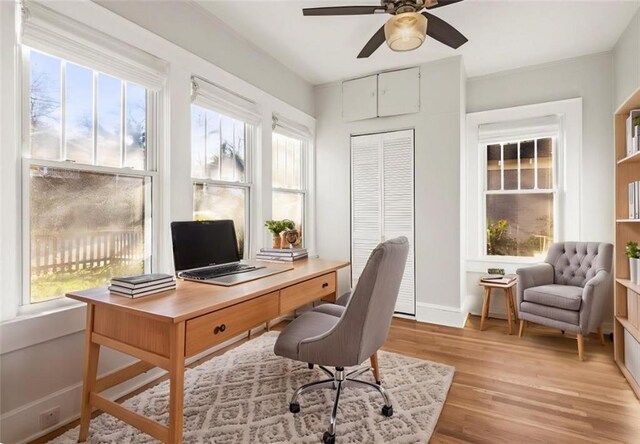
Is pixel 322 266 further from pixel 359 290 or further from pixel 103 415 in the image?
pixel 103 415

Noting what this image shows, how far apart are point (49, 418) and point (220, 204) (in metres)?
1.81

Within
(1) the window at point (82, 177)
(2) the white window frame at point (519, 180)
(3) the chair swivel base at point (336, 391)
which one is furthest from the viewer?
(2) the white window frame at point (519, 180)

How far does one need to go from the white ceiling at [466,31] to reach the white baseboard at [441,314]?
8.43 ft

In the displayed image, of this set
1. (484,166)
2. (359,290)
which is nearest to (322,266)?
(359,290)

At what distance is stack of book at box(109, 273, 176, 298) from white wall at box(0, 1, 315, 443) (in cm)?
49

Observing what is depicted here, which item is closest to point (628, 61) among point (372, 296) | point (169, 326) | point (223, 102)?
point (372, 296)

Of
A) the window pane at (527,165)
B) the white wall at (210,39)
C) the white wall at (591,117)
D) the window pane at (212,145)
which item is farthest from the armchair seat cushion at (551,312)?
the white wall at (210,39)

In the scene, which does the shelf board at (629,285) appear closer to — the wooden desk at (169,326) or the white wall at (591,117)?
the white wall at (591,117)

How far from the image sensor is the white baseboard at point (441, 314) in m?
3.60

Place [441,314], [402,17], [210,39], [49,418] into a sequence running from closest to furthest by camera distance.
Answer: [49,418] < [402,17] < [210,39] < [441,314]

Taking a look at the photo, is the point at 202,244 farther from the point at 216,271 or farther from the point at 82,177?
the point at 82,177

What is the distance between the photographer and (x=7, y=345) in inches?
65.9

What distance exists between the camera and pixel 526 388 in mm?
2342

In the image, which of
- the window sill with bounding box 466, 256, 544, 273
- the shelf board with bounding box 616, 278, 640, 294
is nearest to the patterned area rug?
the shelf board with bounding box 616, 278, 640, 294
